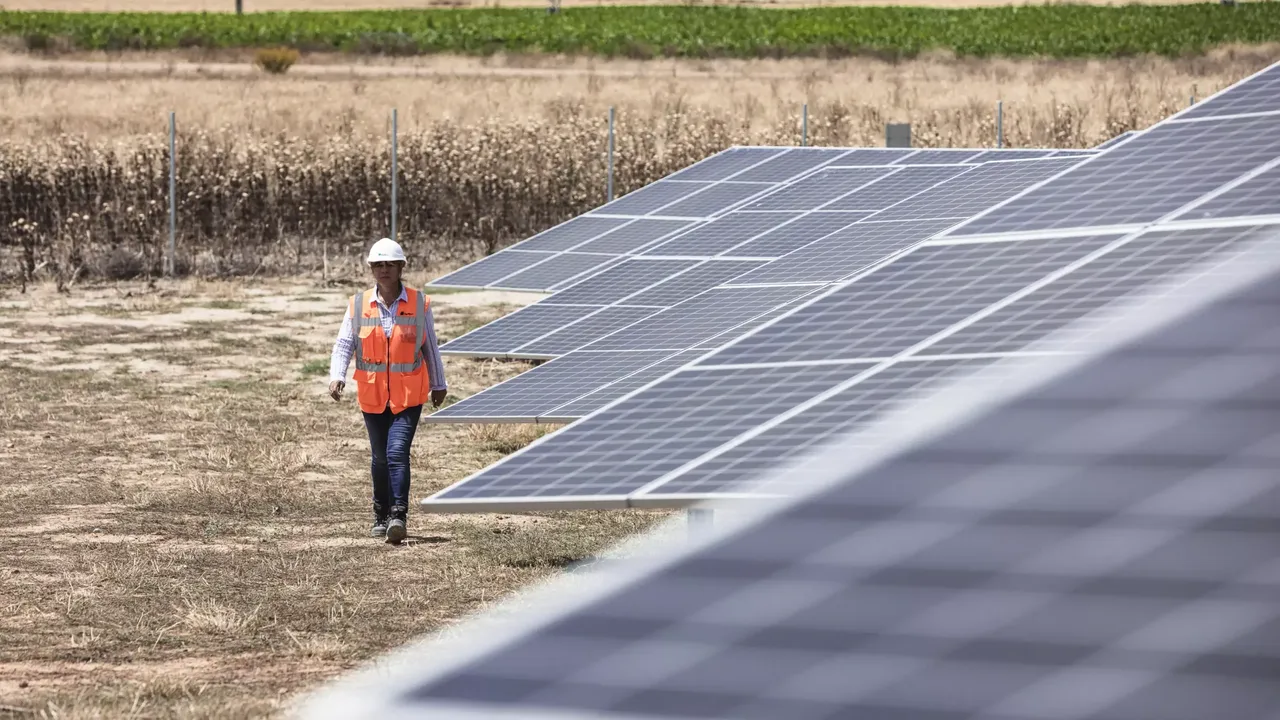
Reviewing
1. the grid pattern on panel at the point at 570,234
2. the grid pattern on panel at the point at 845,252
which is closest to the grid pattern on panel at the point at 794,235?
the grid pattern on panel at the point at 845,252

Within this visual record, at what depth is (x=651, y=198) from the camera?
1886 cm

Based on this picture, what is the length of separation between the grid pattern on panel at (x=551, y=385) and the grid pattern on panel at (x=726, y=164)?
7819 millimetres

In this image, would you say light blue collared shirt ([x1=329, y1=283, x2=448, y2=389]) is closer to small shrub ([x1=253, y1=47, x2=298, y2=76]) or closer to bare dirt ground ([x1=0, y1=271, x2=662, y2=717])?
bare dirt ground ([x1=0, y1=271, x2=662, y2=717])

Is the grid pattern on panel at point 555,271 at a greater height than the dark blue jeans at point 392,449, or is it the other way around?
the grid pattern on panel at point 555,271

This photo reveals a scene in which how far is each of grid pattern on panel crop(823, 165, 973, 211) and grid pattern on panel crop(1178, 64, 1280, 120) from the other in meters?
7.30

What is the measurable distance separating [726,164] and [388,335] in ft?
30.4

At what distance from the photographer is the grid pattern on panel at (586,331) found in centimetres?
1277

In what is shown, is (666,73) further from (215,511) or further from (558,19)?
(215,511)

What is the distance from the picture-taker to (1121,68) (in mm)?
56344

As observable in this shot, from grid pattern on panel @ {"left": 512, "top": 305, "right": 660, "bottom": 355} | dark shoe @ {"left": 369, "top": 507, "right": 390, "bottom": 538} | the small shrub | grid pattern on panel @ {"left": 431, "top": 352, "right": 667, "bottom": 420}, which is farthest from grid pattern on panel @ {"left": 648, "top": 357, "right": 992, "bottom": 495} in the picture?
the small shrub

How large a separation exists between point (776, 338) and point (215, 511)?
22.1ft

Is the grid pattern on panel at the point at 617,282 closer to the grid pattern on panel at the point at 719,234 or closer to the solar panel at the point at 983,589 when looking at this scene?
the grid pattern on panel at the point at 719,234

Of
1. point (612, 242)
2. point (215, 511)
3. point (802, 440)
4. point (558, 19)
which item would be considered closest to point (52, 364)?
point (612, 242)

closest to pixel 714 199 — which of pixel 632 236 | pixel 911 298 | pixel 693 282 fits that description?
pixel 632 236
